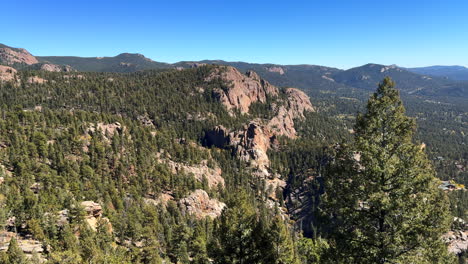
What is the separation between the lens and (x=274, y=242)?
2875 cm

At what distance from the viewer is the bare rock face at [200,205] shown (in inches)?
4514

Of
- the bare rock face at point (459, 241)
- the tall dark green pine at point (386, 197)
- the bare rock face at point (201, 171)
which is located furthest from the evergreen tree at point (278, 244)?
the bare rock face at point (459, 241)

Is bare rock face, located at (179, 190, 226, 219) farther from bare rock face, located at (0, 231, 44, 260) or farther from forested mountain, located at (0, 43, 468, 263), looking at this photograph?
bare rock face, located at (0, 231, 44, 260)

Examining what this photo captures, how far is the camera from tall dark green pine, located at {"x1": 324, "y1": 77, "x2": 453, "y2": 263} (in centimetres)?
1456

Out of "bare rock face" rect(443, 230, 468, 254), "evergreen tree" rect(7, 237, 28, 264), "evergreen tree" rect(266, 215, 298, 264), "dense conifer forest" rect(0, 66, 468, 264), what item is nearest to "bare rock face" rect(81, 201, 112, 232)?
"dense conifer forest" rect(0, 66, 468, 264)

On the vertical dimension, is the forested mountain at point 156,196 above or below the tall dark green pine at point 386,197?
below

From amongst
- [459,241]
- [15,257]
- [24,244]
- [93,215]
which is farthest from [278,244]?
[459,241]

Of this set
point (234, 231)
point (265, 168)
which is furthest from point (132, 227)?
point (265, 168)

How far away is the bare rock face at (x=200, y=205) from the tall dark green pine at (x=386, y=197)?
333 ft

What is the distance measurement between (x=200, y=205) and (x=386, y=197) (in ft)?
374

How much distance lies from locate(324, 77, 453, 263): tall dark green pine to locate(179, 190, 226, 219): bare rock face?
101453mm

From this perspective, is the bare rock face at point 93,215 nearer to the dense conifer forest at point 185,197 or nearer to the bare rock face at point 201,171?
the dense conifer forest at point 185,197

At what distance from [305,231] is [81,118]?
475 feet

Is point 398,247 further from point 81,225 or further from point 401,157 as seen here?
point 81,225
